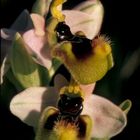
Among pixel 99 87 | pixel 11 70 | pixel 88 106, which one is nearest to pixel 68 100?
pixel 88 106

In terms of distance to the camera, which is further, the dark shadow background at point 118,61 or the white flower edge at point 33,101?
the dark shadow background at point 118,61

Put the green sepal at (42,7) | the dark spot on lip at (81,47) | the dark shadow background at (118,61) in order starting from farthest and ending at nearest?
the dark shadow background at (118,61) < the green sepal at (42,7) < the dark spot on lip at (81,47)

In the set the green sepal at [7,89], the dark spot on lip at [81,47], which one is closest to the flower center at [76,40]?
the dark spot on lip at [81,47]

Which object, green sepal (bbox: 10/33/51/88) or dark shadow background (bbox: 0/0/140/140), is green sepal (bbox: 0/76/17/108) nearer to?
green sepal (bbox: 10/33/51/88)

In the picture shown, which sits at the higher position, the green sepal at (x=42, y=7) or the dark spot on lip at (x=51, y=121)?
the green sepal at (x=42, y=7)

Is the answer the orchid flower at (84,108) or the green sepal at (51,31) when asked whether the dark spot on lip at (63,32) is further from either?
the orchid flower at (84,108)

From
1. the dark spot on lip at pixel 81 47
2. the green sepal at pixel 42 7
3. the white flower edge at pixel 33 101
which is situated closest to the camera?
the dark spot on lip at pixel 81 47
